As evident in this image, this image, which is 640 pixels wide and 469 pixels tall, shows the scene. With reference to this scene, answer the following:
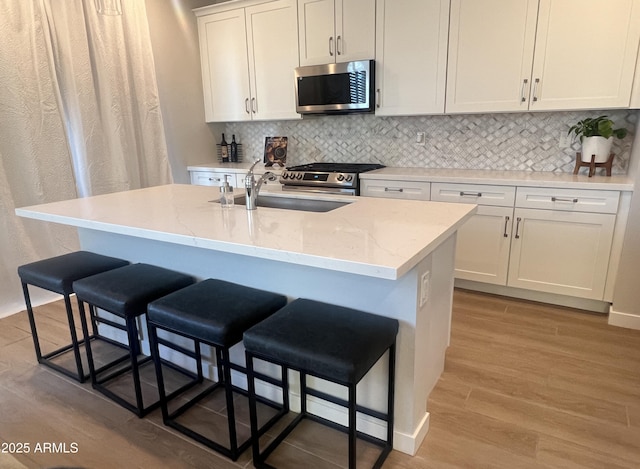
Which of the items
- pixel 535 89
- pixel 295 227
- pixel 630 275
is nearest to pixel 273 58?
pixel 535 89

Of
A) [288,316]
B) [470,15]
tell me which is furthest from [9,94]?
[470,15]

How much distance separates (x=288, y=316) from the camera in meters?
1.55

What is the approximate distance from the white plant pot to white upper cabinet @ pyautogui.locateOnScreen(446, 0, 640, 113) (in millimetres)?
242

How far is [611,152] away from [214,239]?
2.94 m

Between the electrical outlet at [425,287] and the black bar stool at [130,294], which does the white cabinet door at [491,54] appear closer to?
the electrical outlet at [425,287]

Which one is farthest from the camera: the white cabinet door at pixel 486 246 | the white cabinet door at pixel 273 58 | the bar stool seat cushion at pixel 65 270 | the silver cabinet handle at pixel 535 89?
the white cabinet door at pixel 273 58

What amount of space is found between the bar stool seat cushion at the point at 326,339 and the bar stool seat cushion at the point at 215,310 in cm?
11

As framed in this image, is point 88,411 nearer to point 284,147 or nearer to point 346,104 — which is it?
point 346,104

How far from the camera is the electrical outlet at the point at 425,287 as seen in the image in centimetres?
157

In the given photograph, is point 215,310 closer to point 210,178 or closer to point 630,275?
point 630,275

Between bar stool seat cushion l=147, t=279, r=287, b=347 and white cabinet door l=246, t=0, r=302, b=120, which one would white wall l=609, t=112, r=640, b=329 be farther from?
white cabinet door l=246, t=0, r=302, b=120

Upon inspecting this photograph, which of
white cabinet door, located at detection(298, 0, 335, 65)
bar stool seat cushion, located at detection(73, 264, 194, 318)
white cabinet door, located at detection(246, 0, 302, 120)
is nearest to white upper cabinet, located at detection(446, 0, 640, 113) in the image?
white cabinet door, located at detection(298, 0, 335, 65)

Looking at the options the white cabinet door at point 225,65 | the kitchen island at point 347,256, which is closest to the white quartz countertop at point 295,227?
the kitchen island at point 347,256

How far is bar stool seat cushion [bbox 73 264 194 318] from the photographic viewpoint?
183 centimetres
